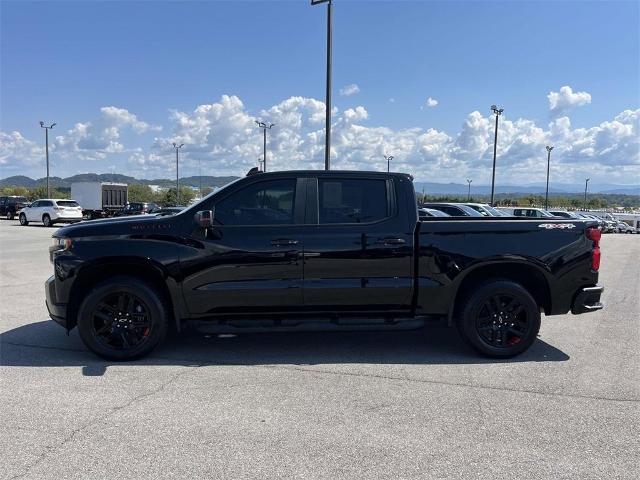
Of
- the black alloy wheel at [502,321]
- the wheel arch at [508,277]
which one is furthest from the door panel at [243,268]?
the black alloy wheel at [502,321]

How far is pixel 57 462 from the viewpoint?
3.15 meters

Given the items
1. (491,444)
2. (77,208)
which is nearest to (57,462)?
(491,444)

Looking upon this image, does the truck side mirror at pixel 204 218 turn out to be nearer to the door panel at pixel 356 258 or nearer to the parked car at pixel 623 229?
the door panel at pixel 356 258

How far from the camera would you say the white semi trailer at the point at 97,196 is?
39.0 metres

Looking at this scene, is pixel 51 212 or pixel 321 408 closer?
pixel 321 408

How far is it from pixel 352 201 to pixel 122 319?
257 centimetres

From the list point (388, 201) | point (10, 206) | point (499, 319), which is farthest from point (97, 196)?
point (499, 319)

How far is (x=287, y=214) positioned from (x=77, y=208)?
31.1m

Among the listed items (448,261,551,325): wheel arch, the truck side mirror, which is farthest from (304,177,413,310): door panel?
the truck side mirror

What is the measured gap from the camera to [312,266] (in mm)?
5070

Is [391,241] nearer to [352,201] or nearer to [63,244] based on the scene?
[352,201]

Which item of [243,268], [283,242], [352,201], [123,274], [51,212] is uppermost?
[352,201]

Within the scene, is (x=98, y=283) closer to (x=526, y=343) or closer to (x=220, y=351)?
(x=220, y=351)

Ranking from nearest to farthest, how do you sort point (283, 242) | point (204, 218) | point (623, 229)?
point (204, 218)
point (283, 242)
point (623, 229)
